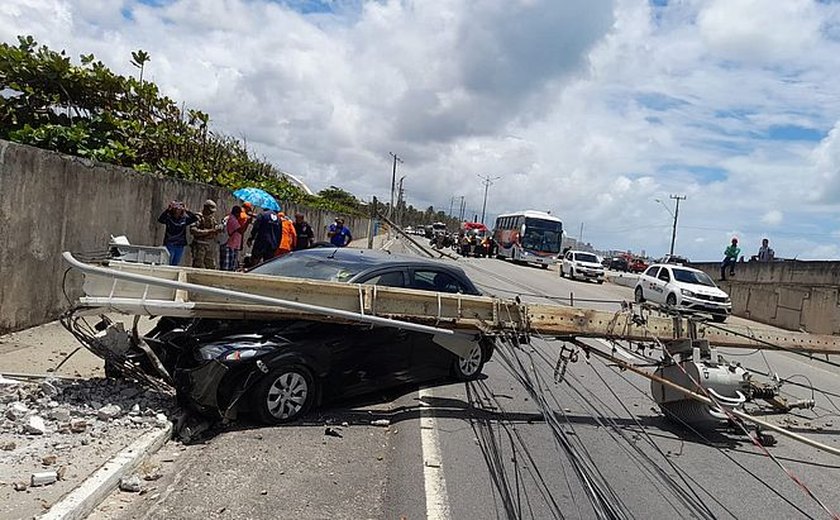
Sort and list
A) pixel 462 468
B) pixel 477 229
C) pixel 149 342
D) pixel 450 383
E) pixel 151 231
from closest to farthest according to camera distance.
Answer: pixel 462 468
pixel 149 342
pixel 450 383
pixel 151 231
pixel 477 229

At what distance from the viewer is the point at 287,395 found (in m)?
6.64

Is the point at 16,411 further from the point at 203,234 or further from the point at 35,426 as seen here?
the point at 203,234

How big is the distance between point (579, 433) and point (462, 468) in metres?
1.83

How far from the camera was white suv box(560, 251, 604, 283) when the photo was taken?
1506 inches

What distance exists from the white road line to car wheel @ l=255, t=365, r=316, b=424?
1181 mm

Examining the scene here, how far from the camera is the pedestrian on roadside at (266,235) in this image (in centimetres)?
1407

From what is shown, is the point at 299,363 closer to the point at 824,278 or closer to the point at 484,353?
the point at 484,353

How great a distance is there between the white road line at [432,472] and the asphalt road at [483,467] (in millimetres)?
16

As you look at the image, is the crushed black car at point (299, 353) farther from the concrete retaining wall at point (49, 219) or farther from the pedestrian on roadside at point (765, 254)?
the pedestrian on roadside at point (765, 254)

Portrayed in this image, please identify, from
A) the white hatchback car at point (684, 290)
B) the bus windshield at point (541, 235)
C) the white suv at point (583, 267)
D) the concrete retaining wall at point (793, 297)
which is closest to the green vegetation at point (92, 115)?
the white hatchback car at point (684, 290)

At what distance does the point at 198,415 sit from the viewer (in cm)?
661

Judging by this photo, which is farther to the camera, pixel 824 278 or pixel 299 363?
pixel 824 278

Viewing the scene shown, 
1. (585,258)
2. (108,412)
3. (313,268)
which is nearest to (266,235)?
(313,268)

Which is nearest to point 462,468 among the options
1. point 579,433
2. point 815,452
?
point 579,433
